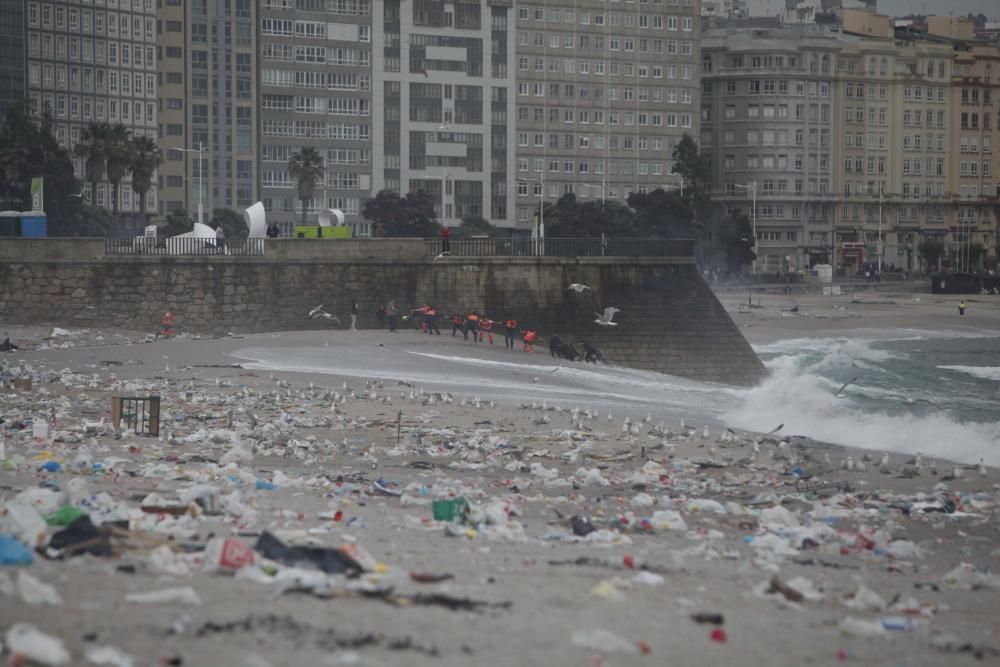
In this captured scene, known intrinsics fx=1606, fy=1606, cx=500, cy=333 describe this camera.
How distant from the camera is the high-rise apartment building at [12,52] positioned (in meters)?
106

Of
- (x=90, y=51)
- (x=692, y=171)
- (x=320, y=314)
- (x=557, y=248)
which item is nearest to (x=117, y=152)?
(x=90, y=51)

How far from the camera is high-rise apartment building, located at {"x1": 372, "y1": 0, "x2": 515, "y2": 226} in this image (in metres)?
111

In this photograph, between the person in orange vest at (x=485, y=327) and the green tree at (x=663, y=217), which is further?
the green tree at (x=663, y=217)

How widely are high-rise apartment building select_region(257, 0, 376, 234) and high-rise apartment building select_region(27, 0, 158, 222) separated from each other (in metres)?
8.54

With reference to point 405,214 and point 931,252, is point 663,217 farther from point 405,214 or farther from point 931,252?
point 931,252

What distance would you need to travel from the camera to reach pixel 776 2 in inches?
6166

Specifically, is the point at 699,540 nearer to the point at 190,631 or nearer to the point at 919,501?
the point at 919,501

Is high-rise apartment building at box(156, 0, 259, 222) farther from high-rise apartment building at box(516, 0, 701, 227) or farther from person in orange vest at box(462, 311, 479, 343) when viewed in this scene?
person in orange vest at box(462, 311, 479, 343)

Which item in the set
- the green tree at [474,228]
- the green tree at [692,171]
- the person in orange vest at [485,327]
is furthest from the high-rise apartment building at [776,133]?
the person in orange vest at [485,327]

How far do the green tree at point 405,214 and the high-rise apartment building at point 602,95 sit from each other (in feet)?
57.0

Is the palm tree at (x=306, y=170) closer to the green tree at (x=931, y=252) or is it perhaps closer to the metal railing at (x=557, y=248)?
the metal railing at (x=557, y=248)

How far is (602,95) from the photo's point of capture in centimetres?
11944

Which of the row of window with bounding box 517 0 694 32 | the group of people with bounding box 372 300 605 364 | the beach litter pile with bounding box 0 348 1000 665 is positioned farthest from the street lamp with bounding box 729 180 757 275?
the beach litter pile with bounding box 0 348 1000 665

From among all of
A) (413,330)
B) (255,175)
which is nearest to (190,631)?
(413,330)
